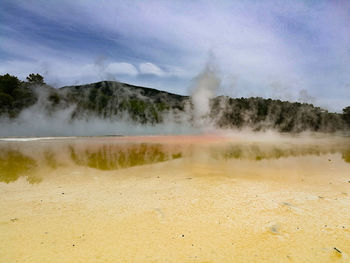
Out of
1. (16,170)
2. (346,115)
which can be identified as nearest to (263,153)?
(16,170)

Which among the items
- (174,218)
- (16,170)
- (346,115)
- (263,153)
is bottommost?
(16,170)

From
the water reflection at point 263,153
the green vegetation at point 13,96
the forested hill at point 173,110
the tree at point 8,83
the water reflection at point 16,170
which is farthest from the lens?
the forested hill at point 173,110

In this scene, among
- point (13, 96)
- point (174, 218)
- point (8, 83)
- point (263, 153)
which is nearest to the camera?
point (174, 218)

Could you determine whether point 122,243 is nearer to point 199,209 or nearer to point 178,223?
point 178,223

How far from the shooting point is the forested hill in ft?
101

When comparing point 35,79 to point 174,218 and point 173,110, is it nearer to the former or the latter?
point 173,110

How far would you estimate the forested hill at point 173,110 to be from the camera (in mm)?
30836

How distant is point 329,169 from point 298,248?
20.1 feet

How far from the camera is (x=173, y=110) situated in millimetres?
49062

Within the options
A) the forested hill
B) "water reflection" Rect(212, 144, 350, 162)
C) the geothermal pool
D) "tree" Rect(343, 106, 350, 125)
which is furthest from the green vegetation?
"tree" Rect(343, 106, 350, 125)

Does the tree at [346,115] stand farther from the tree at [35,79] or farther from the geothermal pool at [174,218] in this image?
the tree at [35,79]

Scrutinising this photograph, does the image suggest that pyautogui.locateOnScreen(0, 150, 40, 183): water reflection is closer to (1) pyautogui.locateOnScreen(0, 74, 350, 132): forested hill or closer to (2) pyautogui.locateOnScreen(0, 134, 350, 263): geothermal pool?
(2) pyautogui.locateOnScreen(0, 134, 350, 263): geothermal pool

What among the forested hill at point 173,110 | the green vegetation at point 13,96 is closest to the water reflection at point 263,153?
the forested hill at point 173,110

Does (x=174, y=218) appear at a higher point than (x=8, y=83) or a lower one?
lower
